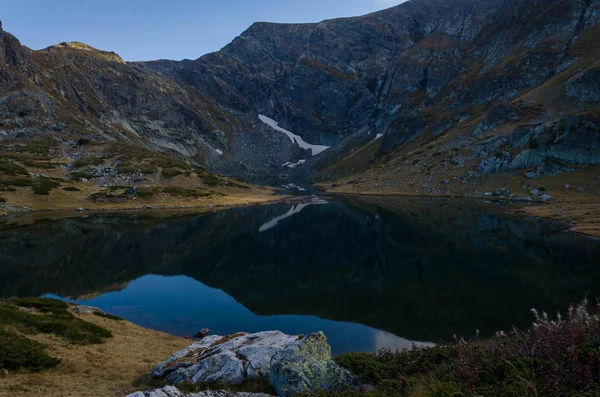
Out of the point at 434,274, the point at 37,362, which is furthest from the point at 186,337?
the point at 434,274

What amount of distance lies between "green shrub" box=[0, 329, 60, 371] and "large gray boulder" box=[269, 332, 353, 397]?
13330 mm

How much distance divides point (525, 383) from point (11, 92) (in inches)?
8903

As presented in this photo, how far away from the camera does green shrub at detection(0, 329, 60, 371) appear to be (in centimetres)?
1680

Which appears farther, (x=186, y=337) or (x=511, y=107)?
(x=511, y=107)

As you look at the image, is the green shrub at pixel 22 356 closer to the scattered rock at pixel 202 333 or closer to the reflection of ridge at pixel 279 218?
the scattered rock at pixel 202 333

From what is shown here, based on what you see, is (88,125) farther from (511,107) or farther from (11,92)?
(511,107)

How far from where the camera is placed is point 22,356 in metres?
17.3

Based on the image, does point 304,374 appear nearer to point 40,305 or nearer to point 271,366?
point 271,366

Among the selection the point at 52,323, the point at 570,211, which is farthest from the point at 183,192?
the point at 570,211

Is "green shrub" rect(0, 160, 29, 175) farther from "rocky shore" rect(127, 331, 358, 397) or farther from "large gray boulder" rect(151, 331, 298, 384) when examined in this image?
"large gray boulder" rect(151, 331, 298, 384)

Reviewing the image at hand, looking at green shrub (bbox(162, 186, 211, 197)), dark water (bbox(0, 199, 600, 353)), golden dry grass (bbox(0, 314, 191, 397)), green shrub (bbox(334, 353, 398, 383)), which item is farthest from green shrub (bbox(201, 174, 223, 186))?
green shrub (bbox(334, 353, 398, 383))

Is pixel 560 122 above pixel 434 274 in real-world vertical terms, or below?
above

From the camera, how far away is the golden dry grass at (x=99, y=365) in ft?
48.4

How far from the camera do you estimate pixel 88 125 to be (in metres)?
183
